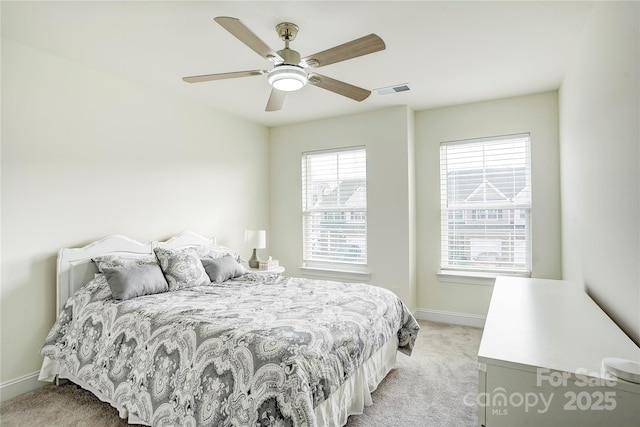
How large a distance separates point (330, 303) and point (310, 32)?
1953 mm

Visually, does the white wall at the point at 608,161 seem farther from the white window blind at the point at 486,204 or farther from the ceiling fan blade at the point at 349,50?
the ceiling fan blade at the point at 349,50

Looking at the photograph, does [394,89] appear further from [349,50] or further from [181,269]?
[181,269]

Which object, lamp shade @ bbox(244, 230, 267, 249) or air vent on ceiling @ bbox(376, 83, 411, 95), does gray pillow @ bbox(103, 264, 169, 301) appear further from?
air vent on ceiling @ bbox(376, 83, 411, 95)

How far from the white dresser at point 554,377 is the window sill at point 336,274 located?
2.79m

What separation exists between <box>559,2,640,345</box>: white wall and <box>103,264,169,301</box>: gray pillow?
9.93ft

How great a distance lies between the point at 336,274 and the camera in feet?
15.4

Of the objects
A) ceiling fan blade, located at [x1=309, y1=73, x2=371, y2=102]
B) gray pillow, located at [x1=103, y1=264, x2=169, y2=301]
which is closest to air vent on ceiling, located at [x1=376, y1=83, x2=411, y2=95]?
ceiling fan blade, located at [x1=309, y1=73, x2=371, y2=102]

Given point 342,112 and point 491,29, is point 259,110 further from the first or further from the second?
point 491,29

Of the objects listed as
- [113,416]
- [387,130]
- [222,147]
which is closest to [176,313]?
[113,416]

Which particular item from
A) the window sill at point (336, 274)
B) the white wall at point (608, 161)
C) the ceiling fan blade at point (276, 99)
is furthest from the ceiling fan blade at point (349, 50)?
the window sill at point (336, 274)

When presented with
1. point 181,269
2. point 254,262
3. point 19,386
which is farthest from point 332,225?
point 19,386

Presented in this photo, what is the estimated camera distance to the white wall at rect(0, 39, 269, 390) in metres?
2.61

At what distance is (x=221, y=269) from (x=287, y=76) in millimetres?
1975

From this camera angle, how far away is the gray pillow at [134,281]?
2598 mm
